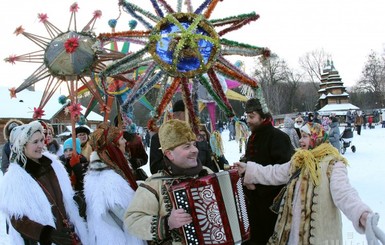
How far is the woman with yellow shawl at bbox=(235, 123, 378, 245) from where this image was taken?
2.94m

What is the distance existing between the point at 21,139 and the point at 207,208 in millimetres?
1809

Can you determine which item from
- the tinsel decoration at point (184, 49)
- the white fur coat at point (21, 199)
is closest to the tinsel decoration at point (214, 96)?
the tinsel decoration at point (184, 49)

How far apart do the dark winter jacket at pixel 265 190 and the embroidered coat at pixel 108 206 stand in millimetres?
1283

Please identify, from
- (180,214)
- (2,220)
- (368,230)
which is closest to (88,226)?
(180,214)

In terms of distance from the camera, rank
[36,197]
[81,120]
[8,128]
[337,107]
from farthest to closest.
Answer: [337,107] → [81,120] → [8,128] → [36,197]

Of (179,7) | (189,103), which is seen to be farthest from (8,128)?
(179,7)

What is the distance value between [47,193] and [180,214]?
1.50 meters

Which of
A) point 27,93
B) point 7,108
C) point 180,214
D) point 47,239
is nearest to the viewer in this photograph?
point 180,214

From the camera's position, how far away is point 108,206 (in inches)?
113

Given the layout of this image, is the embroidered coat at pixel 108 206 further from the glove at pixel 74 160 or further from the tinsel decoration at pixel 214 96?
the glove at pixel 74 160

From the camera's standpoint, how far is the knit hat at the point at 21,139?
3000 millimetres

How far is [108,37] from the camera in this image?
3941mm

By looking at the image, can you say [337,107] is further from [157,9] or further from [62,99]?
[157,9]

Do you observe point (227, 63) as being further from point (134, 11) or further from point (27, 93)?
point (27, 93)
